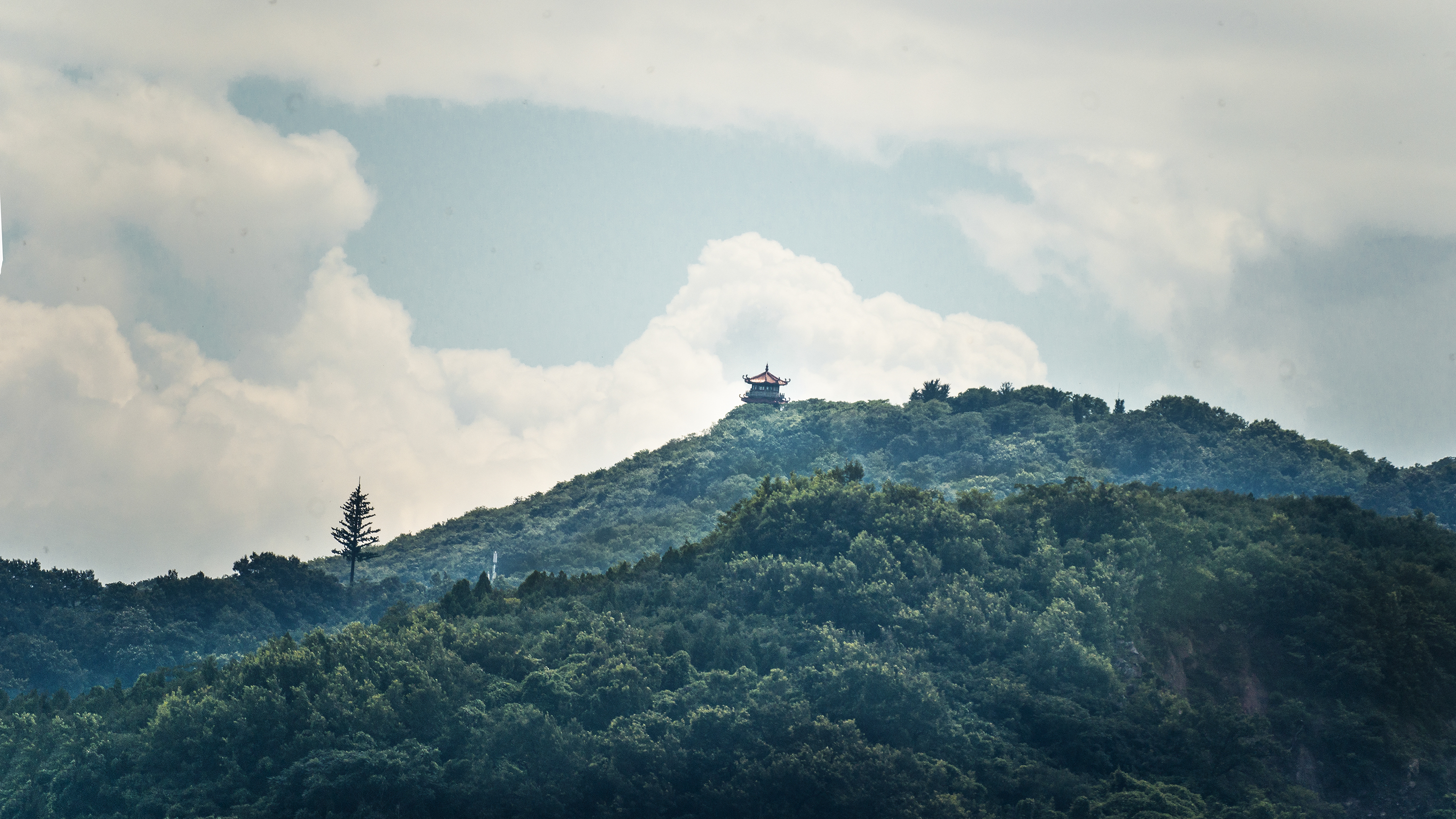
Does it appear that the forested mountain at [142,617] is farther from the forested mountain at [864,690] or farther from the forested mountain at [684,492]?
the forested mountain at [864,690]

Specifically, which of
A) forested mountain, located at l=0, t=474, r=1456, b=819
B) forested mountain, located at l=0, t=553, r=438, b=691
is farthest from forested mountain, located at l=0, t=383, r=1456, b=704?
forested mountain, located at l=0, t=474, r=1456, b=819

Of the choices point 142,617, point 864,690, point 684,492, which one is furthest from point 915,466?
point 864,690

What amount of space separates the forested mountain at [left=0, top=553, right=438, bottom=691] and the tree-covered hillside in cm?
1804

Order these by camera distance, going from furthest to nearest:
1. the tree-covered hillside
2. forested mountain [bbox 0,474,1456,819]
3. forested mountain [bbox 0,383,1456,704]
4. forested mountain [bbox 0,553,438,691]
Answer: the tree-covered hillside < forested mountain [bbox 0,383,1456,704] < forested mountain [bbox 0,553,438,691] < forested mountain [bbox 0,474,1456,819]

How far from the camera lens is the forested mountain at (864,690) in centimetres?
4975

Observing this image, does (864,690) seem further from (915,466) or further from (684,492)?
(684,492)

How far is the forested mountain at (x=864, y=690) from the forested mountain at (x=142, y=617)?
20.0 m

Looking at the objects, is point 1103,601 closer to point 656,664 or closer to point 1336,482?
point 656,664

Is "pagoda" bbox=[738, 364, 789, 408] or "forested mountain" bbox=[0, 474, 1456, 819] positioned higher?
"pagoda" bbox=[738, 364, 789, 408]

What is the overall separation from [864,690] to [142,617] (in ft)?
137

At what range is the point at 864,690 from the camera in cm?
5297

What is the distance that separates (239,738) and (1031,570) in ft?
95.0

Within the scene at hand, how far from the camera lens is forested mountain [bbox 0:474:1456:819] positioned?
163 feet

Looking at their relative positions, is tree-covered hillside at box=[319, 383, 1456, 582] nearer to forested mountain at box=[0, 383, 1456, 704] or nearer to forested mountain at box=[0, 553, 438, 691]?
Answer: forested mountain at box=[0, 383, 1456, 704]
